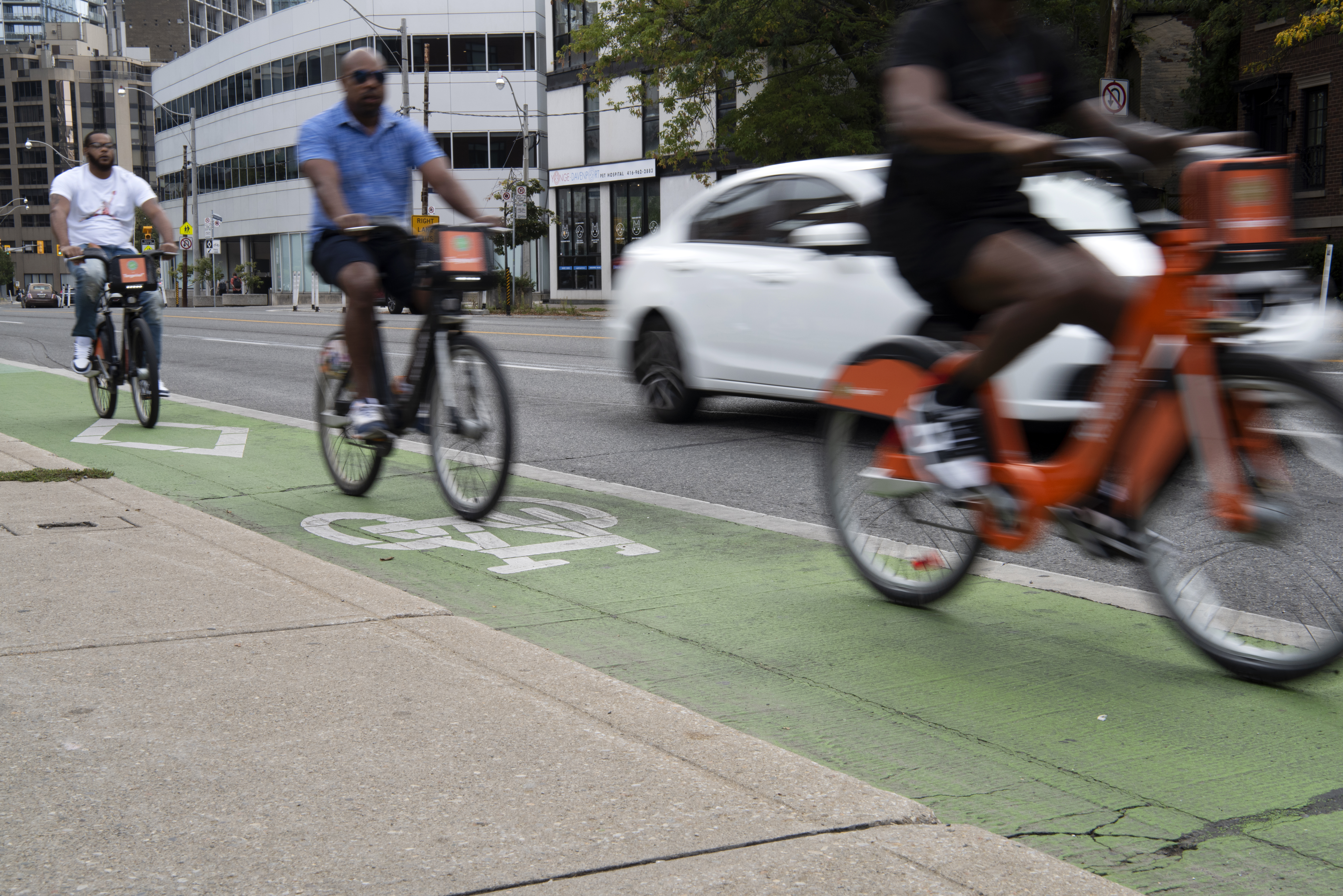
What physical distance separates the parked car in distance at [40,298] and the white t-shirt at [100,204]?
7581 centimetres

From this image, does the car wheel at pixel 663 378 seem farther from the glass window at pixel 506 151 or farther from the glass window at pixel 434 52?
the glass window at pixel 434 52

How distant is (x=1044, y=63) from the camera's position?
390cm

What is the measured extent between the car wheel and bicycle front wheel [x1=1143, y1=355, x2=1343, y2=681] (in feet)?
18.8

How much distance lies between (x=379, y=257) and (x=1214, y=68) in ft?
109

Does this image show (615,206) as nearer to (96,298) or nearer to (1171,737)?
(96,298)

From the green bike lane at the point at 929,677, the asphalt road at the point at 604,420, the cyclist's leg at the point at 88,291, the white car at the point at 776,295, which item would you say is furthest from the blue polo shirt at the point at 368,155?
the cyclist's leg at the point at 88,291

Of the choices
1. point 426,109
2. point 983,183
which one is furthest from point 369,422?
point 426,109

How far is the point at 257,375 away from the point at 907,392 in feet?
39.1

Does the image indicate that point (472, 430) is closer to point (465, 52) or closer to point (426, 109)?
point (426, 109)

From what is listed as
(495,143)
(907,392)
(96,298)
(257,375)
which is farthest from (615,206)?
(907,392)

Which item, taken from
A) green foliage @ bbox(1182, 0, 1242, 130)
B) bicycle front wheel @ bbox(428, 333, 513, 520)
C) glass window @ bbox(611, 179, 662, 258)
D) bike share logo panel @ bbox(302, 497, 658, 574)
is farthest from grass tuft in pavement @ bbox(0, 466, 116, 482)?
glass window @ bbox(611, 179, 662, 258)

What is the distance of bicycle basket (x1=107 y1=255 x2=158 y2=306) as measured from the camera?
914 centimetres

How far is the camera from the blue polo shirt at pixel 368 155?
5965mm

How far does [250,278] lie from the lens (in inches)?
2680
